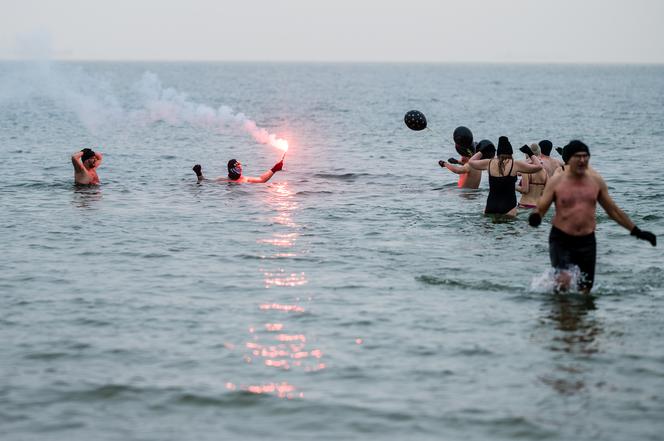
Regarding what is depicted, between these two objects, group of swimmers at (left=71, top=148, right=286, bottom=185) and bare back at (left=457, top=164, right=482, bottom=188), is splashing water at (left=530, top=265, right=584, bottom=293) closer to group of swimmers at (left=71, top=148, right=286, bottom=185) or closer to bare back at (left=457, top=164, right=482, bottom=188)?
bare back at (left=457, top=164, right=482, bottom=188)

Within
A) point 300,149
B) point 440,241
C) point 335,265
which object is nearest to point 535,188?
point 440,241

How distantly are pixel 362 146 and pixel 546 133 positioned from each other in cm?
1923

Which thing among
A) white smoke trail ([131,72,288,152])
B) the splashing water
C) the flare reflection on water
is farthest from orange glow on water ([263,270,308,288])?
white smoke trail ([131,72,288,152])

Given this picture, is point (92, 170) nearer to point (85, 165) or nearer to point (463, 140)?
point (85, 165)

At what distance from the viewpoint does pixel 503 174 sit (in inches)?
701

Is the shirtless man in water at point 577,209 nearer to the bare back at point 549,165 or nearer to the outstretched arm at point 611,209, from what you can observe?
the outstretched arm at point 611,209

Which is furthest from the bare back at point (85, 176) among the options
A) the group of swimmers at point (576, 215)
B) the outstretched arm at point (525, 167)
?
the group of swimmers at point (576, 215)

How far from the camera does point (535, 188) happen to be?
1905cm

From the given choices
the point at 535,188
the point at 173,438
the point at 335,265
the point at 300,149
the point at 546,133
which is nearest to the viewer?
the point at 173,438

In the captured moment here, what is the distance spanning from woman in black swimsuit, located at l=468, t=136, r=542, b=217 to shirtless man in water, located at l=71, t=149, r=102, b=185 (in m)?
10.2

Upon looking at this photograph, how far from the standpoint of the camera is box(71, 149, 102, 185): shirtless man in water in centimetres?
2344

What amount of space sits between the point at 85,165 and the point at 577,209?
15782mm

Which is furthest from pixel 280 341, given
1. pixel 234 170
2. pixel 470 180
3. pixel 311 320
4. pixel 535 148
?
pixel 470 180

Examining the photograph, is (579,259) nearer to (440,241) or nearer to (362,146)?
(440,241)
